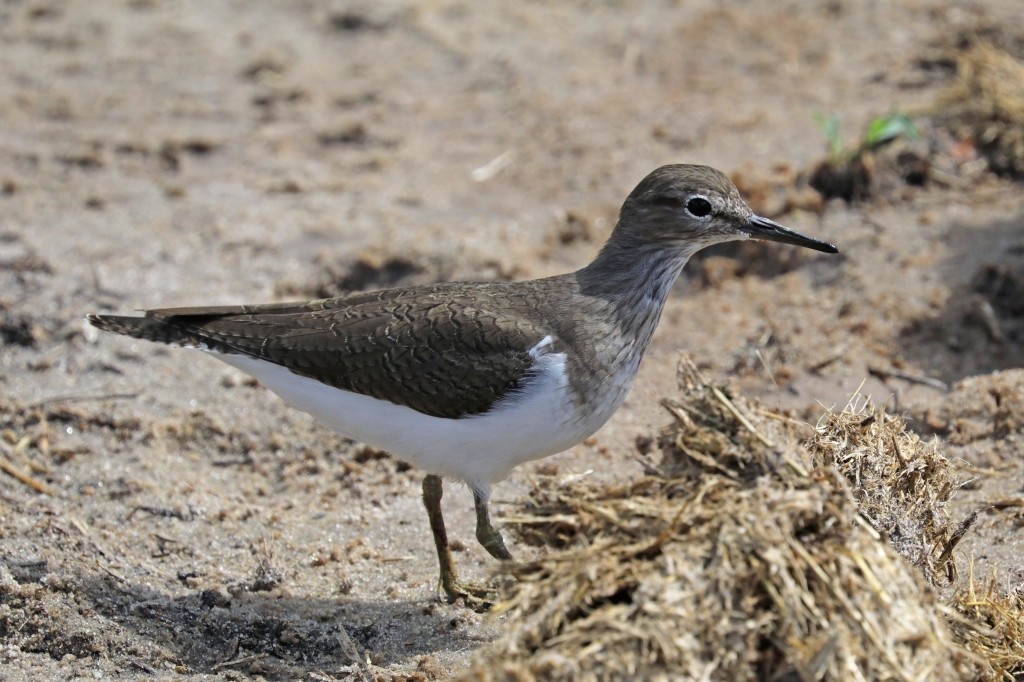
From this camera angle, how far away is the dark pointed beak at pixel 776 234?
5961 mm

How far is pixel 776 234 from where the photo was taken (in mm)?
6004

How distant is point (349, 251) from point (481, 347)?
10.4ft

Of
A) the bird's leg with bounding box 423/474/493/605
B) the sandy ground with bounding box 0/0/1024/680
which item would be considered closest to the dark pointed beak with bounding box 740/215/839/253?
the sandy ground with bounding box 0/0/1024/680

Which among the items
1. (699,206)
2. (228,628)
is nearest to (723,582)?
(699,206)

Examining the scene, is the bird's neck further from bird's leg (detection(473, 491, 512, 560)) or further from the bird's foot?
the bird's foot

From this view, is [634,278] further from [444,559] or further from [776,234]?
[444,559]

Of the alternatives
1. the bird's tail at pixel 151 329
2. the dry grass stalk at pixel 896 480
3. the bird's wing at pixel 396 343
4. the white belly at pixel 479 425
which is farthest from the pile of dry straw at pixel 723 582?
the bird's tail at pixel 151 329

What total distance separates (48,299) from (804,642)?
607 cm

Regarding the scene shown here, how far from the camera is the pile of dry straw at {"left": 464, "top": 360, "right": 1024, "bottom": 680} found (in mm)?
3871

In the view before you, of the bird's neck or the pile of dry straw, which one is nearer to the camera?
the pile of dry straw

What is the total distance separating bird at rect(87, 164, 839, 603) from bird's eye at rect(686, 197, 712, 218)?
0.01 meters

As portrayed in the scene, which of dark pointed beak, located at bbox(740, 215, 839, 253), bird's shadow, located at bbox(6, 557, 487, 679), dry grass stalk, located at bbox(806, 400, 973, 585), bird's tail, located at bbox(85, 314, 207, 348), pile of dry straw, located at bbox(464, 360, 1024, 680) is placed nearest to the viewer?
pile of dry straw, located at bbox(464, 360, 1024, 680)

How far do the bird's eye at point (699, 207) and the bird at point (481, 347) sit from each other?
10 mm

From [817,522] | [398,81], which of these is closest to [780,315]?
[817,522]
